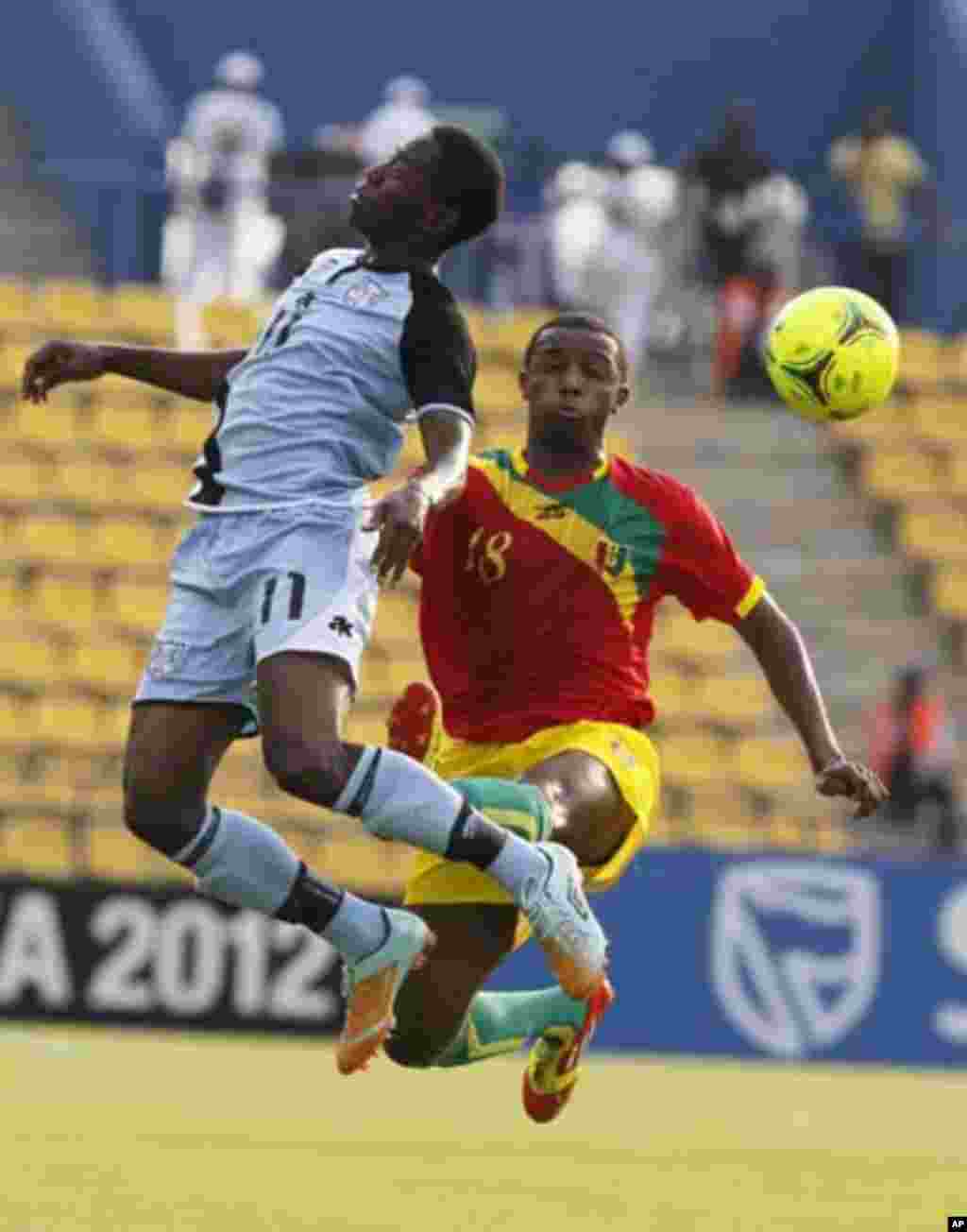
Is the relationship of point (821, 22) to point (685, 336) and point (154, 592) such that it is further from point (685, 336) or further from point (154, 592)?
point (154, 592)

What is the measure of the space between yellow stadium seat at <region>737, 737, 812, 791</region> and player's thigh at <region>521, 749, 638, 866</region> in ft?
33.6

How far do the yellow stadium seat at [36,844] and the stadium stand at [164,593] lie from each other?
11 mm

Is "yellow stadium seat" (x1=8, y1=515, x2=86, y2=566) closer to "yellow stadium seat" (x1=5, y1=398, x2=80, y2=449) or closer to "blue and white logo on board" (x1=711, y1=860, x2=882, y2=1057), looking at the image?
"yellow stadium seat" (x1=5, y1=398, x2=80, y2=449)

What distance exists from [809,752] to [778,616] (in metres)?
0.52

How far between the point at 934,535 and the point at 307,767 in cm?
1451

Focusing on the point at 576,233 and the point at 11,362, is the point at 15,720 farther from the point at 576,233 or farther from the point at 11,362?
the point at 576,233

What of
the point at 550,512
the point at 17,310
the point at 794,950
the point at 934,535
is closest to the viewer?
the point at 550,512

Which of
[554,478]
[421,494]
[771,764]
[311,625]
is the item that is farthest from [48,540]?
[421,494]

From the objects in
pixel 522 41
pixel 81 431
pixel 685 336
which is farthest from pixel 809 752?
pixel 522 41

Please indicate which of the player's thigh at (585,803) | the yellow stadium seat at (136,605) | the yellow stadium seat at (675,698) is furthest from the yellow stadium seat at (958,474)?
the player's thigh at (585,803)

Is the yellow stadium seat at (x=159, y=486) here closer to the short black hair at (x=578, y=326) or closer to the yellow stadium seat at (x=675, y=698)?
the yellow stadium seat at (x=675, y=698)

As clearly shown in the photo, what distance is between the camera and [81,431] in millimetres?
22266

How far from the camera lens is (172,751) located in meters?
8.89

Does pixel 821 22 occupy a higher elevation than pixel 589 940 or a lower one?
higher
